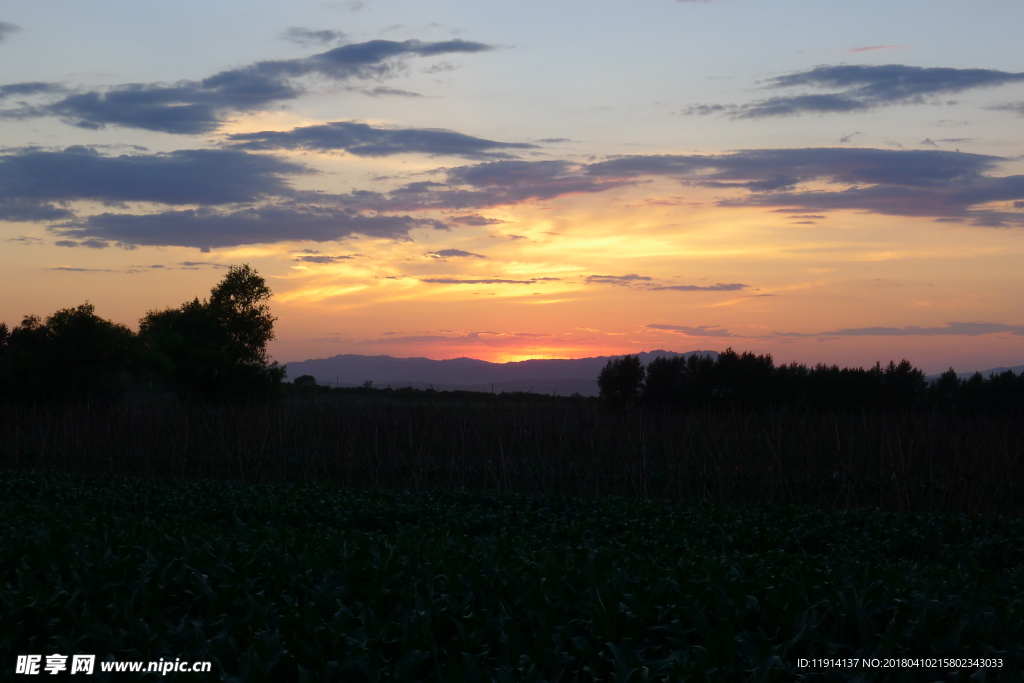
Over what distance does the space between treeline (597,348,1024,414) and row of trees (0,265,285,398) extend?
1598cm

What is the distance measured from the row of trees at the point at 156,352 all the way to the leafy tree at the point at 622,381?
15425 mm

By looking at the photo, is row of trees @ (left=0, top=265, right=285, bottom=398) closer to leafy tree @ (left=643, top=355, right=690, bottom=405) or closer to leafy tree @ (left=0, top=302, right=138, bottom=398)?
leafy tree @ (left=0, top=302, right=138, bottom=398)

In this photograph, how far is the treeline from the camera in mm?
24734

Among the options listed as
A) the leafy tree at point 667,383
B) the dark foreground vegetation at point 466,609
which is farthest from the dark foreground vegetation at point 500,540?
the leafy tree at point 667,383

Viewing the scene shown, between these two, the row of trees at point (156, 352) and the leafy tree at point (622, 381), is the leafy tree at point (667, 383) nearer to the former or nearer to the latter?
the leafy tree at point (622, 381)

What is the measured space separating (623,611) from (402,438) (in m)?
12.8

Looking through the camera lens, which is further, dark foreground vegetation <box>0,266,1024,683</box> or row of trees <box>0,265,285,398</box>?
row of trees <box>0,265,285,398</box>

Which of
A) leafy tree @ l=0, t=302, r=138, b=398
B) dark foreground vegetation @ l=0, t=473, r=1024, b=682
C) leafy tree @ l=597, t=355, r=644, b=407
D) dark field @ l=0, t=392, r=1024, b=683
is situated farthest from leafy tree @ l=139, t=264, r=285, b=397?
dark foreground vegetation @ l=0, t=473, r=1024, b=682

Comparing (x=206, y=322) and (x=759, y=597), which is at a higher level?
(x=206, y=322)

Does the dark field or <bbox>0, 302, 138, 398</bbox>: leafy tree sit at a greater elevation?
<bbox>0, 302, 138, 398</bbox>: leafy tree

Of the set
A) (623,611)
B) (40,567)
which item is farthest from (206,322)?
(623,611)

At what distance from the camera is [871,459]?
1326 cm

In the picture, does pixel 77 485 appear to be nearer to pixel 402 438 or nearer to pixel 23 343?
pixel 402 438

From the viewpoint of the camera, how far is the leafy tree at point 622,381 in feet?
94.8
